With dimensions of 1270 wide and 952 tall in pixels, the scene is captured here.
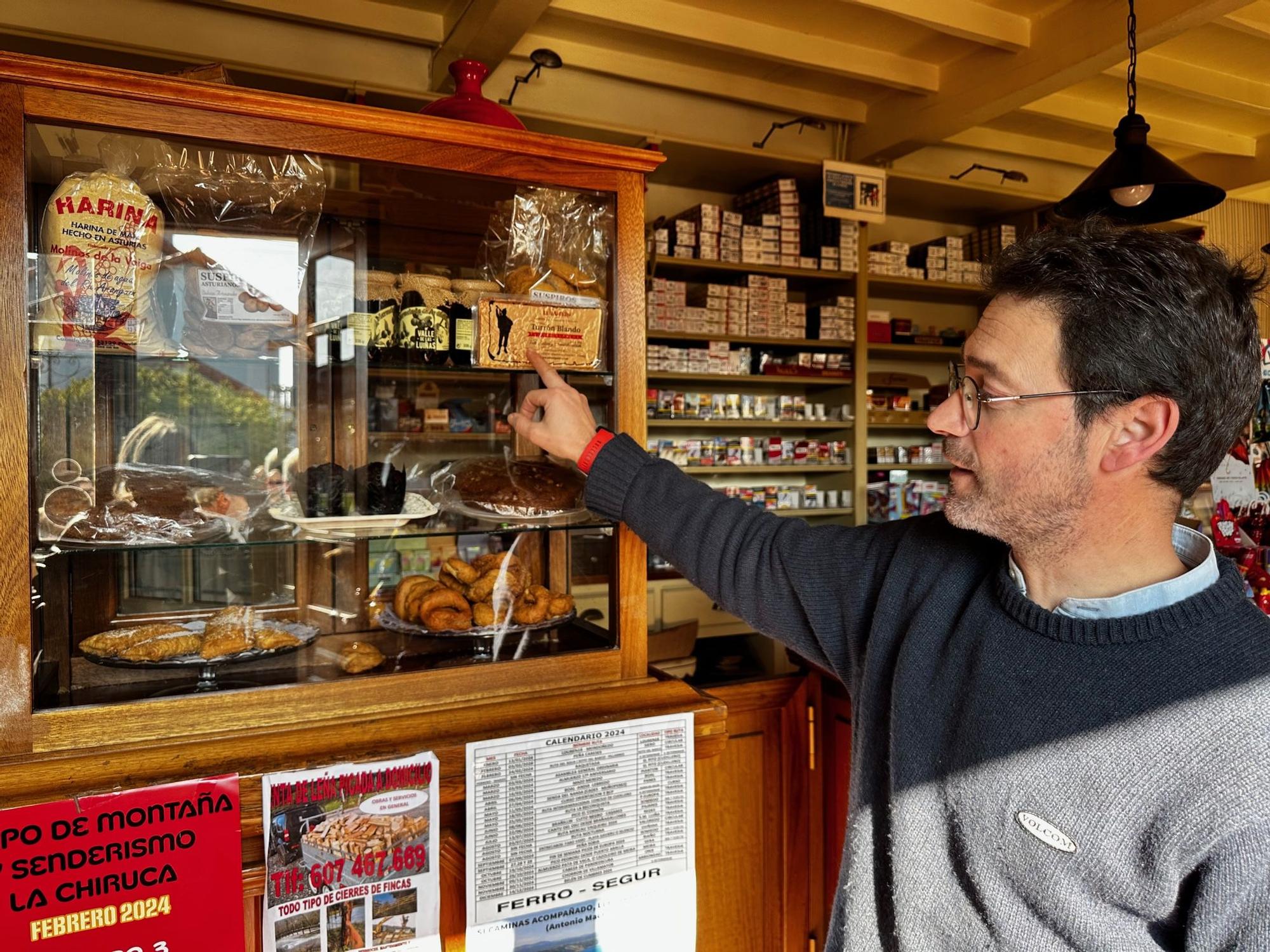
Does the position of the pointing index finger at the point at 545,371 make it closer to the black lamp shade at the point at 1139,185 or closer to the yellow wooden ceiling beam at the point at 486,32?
the black lamp shade at the point at 1139,185

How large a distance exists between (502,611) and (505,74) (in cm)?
340

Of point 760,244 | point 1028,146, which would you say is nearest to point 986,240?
point 1028,146

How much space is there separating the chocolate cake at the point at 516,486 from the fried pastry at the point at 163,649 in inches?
16.5

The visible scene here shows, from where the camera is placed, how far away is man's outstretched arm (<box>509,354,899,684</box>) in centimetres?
128

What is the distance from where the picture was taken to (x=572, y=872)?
1.24 meters

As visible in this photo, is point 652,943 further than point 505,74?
No

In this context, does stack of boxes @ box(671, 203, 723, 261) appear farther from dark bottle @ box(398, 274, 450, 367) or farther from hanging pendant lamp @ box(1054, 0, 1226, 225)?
dark bottle @ box(398, 274, 450, 367)

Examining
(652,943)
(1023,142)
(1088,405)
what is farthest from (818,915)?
(1023,142)

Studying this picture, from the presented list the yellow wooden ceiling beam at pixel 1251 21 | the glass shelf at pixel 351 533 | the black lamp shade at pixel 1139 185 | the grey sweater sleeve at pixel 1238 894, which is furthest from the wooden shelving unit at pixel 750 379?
the grey sweater sleeve at pixel 1238 894

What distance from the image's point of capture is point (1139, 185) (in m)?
2.51

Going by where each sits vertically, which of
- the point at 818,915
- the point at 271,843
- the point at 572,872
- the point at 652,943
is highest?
the point at 271,843

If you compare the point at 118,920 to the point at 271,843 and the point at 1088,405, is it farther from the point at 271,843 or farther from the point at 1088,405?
A: the point at 1088,405

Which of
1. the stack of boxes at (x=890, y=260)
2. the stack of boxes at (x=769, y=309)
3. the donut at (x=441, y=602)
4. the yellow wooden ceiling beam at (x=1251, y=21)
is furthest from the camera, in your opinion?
the stack of boxes at (x=890, y=260)

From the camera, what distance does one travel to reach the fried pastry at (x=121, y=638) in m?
1.17
